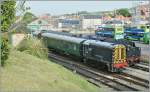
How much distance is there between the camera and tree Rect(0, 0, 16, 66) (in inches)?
428

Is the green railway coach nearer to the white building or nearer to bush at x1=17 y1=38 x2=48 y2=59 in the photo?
bush at x1=17 y1=38 x2=48 y2=59

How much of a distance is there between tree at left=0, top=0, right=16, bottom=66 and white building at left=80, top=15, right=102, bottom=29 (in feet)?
214

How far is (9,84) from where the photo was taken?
9367 mm

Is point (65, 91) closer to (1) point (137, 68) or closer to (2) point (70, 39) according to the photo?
(1) point (137, 68)

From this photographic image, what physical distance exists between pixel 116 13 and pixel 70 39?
264 ft

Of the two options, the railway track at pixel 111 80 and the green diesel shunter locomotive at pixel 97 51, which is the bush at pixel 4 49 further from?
the green diesel shunter locomotive at pixel 97 51

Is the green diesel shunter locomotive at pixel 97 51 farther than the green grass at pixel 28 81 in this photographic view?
Yes

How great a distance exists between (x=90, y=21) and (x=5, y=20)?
231ft

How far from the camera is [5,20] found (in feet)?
36.4

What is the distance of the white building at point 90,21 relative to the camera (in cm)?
7818

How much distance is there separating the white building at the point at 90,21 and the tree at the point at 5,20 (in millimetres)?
65368

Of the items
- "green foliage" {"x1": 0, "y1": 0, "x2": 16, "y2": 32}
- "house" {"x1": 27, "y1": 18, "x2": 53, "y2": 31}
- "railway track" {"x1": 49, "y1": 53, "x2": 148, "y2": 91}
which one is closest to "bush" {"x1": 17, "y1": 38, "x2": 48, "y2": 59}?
"railway track" {"x1": 49, "y1": 53, "x2": 148, "y2": 91}

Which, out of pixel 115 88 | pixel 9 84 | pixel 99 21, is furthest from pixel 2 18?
pixel 99 21

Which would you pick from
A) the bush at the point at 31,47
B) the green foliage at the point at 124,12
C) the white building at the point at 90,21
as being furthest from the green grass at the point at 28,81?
the green foliage at the point at 124,12
